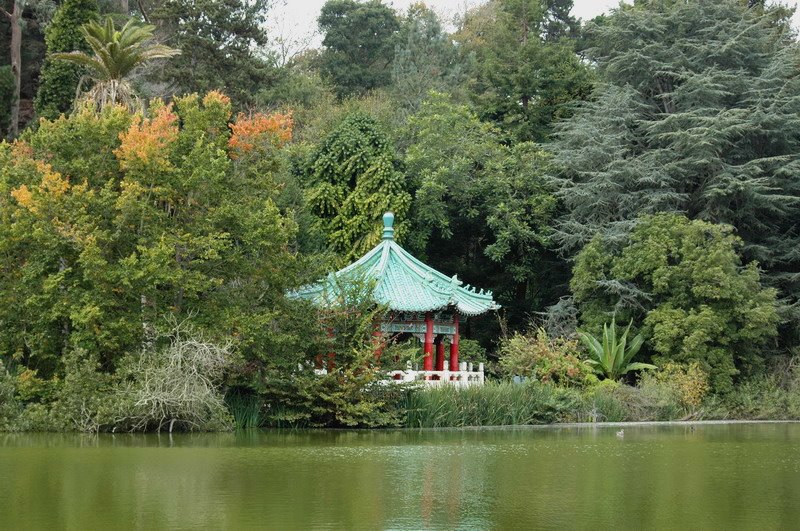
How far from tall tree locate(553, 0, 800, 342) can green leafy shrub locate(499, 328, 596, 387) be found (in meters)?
5.08

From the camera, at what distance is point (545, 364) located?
2655cm

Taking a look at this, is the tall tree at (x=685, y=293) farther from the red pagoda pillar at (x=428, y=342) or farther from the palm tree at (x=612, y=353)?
the red pagoda pillar at (x=428, y=342)

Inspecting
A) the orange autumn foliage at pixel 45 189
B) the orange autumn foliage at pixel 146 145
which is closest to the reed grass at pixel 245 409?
the orange autumn foliage at pixel 146 145

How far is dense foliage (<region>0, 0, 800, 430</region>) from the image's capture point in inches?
829

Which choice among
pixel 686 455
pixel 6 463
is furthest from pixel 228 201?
pixel 686 455

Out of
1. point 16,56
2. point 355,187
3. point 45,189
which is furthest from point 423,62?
point 45,189

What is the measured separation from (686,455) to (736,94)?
1708cm

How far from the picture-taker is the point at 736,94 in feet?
106

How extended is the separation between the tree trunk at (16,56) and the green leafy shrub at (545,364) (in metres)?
16.8

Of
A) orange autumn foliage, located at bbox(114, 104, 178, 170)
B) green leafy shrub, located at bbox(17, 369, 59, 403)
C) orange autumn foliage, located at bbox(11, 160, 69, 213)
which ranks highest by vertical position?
orange autumn foliage, located at bbox(114, 104, 178, 170)

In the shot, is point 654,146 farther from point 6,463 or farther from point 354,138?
point 6,463

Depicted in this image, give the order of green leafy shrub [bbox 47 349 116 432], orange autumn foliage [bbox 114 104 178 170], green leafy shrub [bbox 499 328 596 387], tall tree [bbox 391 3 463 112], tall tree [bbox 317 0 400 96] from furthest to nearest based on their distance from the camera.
Answer: tall tree [bbox 317 0 400 96]
tall tree [bbox 391 3 463 112]
green leafy shrub [bbox 499 328 596 387]
orange autumn foliage [bbox 114 104 178 170]
green leafy shrub [bbox 47 349 116 432]

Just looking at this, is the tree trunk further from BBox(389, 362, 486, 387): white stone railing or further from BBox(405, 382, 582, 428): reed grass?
BBox(405, 382, 582, 428): reed grass

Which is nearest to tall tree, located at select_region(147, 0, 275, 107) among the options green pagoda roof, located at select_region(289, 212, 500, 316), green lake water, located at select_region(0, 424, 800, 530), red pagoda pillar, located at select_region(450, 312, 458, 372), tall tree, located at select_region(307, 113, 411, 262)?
tall tree, located at select_region(307, 113, 411, 262)
